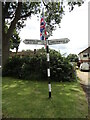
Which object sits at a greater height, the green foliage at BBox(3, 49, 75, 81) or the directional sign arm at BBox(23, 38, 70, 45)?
the directional sign arm at BBox(23, 38, 70, 45)

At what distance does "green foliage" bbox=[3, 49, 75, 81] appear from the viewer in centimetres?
918

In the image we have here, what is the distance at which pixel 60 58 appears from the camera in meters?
10.4

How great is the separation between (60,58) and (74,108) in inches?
260

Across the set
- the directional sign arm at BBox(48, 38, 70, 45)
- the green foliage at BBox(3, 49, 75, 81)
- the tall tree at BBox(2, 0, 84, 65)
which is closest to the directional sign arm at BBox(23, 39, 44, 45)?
the directional sign arm at BBox(48, 38, 70, 45)

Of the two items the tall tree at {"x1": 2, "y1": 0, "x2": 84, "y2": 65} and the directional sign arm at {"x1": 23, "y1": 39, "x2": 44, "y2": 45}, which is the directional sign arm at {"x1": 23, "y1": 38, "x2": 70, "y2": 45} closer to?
the directional sign arm at {"x1": 23, "y1": 39, "x2": 44, "y2": 45}

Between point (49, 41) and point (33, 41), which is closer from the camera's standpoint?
point (33, 41)

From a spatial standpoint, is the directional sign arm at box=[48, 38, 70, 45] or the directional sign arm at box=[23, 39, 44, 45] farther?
the directional sign arm at box=[48, 38, 70, 45]

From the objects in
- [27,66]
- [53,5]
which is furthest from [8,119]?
[53,5]

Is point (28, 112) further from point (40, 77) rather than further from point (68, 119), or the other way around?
point (40, 77)

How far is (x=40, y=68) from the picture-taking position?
31.6 feet

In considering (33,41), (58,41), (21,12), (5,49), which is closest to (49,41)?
(58,41)

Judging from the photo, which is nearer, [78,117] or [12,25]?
[78,117]

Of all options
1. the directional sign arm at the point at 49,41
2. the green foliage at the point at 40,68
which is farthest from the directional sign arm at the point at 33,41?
the green foliage at the point at 40,68

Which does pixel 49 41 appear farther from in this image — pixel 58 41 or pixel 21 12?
pixel 21 12
